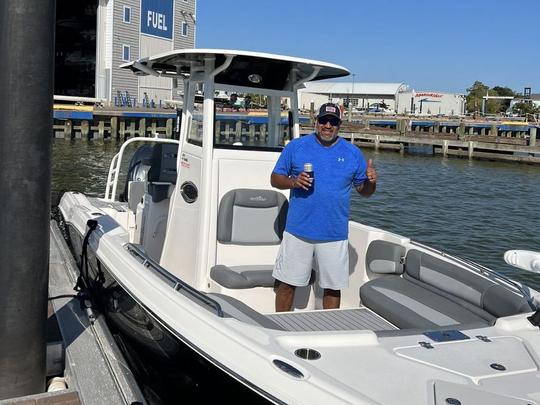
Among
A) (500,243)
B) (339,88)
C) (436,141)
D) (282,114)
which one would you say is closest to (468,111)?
(339,88)

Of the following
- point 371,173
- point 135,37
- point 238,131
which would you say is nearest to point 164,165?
point 238,131

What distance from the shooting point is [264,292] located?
4523 millimetres

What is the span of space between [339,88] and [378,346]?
90300mm

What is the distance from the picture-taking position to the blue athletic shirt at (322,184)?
381 cm

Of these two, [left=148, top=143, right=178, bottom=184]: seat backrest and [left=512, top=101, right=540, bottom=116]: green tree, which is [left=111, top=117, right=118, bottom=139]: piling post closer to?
[left=148, top=143, right=178, bottom=184]: seat backrest

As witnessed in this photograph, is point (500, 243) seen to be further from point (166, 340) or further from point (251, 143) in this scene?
point (166, 340)

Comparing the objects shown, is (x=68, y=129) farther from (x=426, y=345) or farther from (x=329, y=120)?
(x=426, y=345)

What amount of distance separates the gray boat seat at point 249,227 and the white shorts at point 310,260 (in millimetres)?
456

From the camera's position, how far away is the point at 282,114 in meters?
5.06

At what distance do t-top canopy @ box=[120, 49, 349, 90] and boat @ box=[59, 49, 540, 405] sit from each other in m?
0.01

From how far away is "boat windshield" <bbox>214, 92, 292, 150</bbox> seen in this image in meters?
4.65

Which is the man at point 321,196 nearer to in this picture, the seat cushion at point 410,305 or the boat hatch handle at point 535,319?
the seat cushion at point 410,305

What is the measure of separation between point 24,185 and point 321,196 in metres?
1.75

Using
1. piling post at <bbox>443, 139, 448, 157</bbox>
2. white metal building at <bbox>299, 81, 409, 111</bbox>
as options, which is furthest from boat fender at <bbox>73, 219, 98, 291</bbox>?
white metal building at <bbox>299, 81, 409, 111</bbox>
